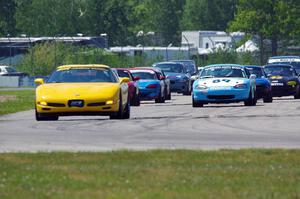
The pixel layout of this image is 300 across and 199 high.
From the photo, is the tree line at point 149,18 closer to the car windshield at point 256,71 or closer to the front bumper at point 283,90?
the front bumper at point 283,90

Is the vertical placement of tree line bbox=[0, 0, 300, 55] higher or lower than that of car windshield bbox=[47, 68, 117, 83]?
lower

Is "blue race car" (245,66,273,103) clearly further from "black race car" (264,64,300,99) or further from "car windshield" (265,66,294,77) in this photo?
"car windshield" (265,66,294,77)

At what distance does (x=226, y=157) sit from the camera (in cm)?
1786

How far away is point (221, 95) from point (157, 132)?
13.8 m

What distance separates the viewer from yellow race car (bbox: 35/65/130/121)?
93.8ft

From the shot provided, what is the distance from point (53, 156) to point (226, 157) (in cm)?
227

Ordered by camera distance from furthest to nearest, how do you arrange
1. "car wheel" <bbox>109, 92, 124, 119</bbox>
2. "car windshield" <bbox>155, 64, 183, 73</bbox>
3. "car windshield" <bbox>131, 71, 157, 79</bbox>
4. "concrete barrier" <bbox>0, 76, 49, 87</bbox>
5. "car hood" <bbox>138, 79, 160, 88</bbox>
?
Answer: "concrete barrier" <bbox>0, 76, 49, 87</bbox> → "car windshield" <bbox>155, 64, 183, 73</bbox> → "car windshield" <bbox>131, 71, 157, 79</bbox> → "car hood" <bbox>138, 79, 160, 88</bbox> → "car wheel" <bbox>109, 92, 124, 119</bbox>

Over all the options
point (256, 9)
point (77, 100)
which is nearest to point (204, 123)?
point (77, 100)

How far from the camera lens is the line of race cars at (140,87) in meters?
28.7

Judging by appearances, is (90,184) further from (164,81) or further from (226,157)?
(164,81)

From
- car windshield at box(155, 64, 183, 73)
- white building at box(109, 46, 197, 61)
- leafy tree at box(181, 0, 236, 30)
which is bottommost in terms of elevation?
leafy tree at box(181, 0, 236, 30)

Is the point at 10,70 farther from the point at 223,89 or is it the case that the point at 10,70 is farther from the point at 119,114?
the point at 119,114

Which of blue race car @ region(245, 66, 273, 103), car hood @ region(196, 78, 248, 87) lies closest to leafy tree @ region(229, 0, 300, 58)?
blue race car @ region(245, 66, 273, 103)

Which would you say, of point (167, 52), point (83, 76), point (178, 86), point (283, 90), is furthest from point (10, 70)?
point (83, 76)
